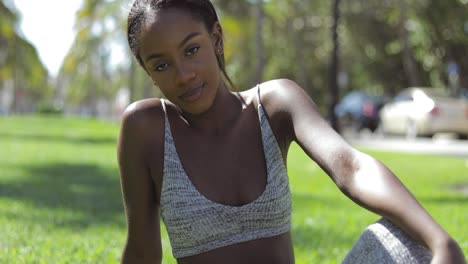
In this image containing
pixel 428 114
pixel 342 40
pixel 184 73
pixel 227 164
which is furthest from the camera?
pixel 342 40

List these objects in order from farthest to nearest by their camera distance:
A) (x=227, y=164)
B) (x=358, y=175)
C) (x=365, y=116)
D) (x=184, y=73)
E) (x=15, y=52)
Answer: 1. (x=15, y=52)
2. (x=365, y=116)
3. (x=227, y=164)
4. (x=184, y=73)
5. (x=358, y=175)

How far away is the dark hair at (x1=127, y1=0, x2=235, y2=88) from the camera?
2451 millimetres

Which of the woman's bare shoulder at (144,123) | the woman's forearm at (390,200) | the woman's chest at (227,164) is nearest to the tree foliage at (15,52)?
the woman's bare shoulder at (144,123)

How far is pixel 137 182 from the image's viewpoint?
2.63 meters

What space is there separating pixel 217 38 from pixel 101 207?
536cm

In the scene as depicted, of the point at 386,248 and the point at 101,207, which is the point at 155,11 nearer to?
the point at 386,248

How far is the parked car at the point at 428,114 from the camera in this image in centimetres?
2231

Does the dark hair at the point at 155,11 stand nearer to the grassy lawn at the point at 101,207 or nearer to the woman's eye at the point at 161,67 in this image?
the woman's eye at the point at 161,67

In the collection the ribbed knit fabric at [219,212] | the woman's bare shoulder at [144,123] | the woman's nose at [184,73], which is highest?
the woman's nose at [184,73]

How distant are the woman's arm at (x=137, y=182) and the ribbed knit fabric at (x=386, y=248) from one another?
2.67 feet

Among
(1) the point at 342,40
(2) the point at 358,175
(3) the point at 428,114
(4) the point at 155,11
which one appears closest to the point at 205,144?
(4) the point at 155,11

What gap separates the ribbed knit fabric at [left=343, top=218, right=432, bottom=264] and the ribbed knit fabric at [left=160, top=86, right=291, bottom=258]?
1.39ft

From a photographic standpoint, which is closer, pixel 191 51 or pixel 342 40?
pixel 191 51

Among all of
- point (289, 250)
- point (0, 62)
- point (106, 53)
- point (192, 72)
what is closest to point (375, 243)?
point (289, 250)
